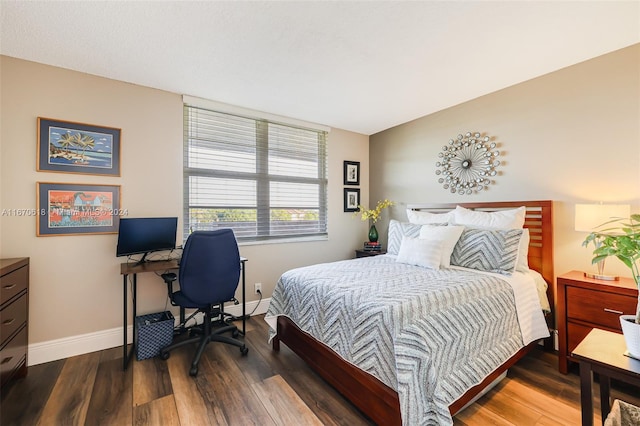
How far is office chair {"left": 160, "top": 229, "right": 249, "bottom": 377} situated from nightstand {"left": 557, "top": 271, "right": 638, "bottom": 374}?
252cm

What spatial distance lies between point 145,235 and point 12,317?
955 mm

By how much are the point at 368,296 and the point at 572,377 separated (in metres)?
1.71

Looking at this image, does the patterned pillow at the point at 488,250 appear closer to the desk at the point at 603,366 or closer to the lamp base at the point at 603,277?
the lamp base at the point at 603,277

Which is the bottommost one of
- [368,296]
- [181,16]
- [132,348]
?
[132,348]

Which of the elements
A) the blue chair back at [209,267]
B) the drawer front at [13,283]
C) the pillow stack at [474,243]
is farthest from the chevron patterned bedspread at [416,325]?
the drawer front at [13,283]

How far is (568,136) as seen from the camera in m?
2.43

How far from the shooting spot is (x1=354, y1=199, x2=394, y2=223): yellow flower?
4.02m

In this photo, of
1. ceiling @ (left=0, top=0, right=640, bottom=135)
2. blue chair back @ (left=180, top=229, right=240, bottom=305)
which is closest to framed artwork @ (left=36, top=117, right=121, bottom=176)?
ceiling @ (left=0, top=0, right=640, bottom=135)

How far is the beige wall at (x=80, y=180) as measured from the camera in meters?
2.19

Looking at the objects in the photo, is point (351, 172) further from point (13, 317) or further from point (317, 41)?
point (13, 317)

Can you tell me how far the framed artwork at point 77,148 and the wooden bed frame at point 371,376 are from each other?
6.96 feet

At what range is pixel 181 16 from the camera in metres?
1.75

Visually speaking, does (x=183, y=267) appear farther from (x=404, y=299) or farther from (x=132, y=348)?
(x=404, y=299)

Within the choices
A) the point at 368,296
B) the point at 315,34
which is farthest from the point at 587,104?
the point at 368,296
